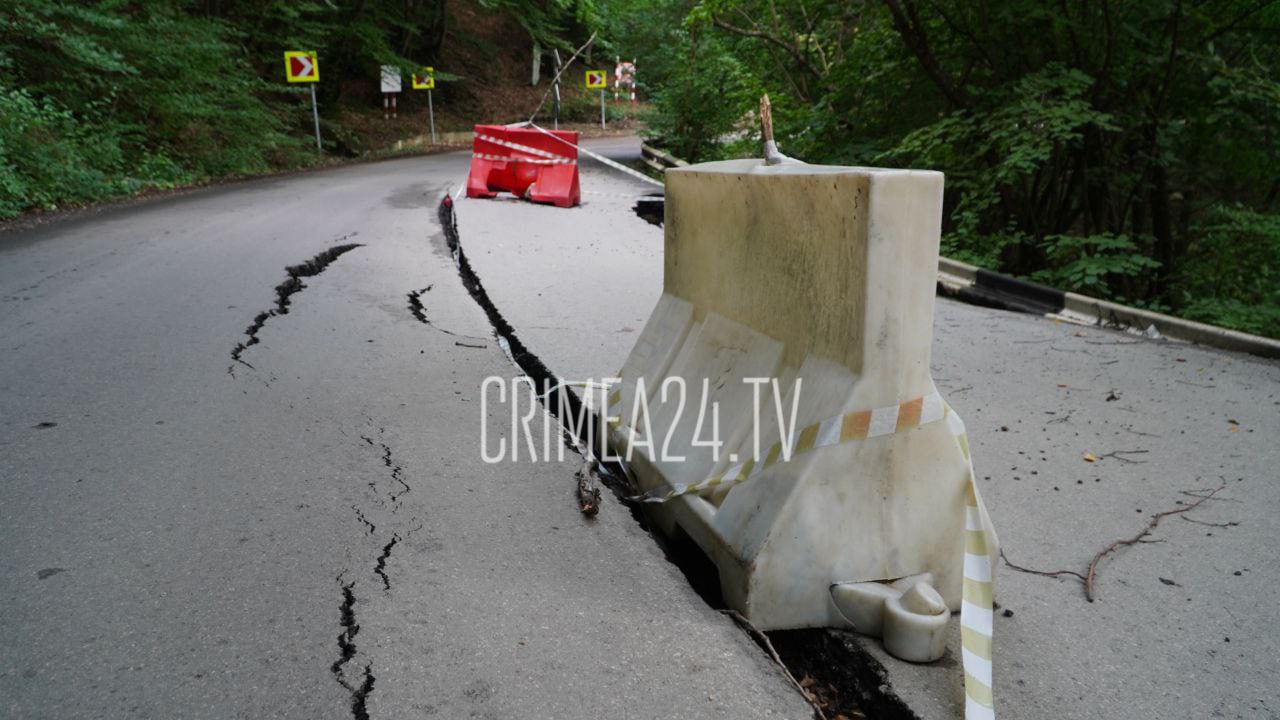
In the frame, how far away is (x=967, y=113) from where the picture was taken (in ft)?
32.5

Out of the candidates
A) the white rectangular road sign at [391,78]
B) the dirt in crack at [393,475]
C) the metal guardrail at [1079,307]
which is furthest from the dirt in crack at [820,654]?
the white rectangular road sign at [391,78]

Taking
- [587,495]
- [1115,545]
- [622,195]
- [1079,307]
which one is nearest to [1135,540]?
[1115,545]

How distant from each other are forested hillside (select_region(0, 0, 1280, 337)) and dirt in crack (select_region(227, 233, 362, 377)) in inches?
216

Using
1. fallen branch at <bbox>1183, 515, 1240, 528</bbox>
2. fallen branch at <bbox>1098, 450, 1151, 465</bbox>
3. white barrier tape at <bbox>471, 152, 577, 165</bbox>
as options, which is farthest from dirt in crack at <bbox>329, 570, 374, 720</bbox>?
white barrier tape at <bbox>471, 152, 577, 165</bbox>

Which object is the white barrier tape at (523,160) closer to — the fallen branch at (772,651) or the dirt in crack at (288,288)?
the dirt in crack at (288,288)

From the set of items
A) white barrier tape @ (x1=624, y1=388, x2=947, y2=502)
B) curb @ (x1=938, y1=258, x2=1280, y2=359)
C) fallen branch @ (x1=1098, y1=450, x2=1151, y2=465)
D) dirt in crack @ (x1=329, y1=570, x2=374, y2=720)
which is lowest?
fallen branch @ (x1=1098, y1=450, x2=1151, y2=465)

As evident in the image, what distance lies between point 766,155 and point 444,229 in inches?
339

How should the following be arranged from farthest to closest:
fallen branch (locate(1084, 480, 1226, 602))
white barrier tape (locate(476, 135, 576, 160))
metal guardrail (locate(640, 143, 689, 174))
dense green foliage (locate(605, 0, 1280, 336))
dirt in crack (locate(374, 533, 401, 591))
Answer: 1. metal guardrail (locate(640, 143, 689, 174))
2. white barrier tape (locate(476, 135, 576, 160))
3. dense green foliage (locate(605, 0, 1280, 336))
4. fallen branch (locate(1084, 480, 1226, 602))
5. dirt in crack (locate(374, 533, 401, 591))

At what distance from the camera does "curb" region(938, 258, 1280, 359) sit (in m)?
6.23

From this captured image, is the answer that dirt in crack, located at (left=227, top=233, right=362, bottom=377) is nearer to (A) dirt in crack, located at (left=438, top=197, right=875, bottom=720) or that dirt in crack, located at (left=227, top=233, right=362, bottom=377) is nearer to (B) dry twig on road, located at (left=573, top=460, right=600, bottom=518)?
(A) dirt in crack, located at (left=438, top=197, right=875, bottom=720)

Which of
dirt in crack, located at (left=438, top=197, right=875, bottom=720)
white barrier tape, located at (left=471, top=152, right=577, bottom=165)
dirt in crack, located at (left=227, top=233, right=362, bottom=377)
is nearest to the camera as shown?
dirt in crack, located at (left=438, top=197, right=875, bottom=720)

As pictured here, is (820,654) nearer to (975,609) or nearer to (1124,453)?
(975,609)

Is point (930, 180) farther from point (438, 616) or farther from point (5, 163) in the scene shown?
point (5, 163)

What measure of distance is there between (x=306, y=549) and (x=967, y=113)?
9.06m
